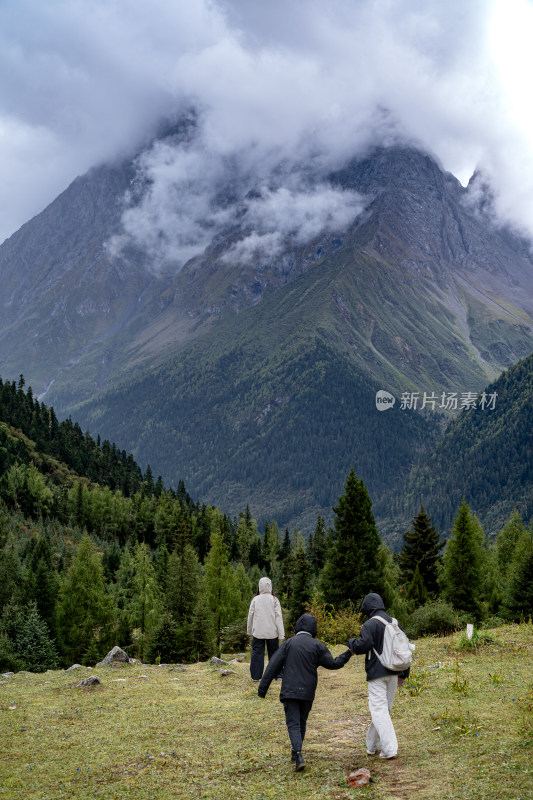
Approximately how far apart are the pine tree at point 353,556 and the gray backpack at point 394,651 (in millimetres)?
Answer: 32887

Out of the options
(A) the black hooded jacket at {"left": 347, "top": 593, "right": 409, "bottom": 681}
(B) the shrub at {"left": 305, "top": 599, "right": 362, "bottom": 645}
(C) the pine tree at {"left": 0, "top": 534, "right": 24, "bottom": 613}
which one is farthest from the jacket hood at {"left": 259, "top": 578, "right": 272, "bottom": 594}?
(C) the pine tree at {"left": 0, "top": 534, "right": 24, "bottom": 613}

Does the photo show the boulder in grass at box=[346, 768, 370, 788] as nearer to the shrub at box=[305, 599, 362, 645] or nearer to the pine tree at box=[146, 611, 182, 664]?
the shrub at box=[305, 599, 362, 645]

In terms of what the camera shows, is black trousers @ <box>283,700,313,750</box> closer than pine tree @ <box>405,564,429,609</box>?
Yes

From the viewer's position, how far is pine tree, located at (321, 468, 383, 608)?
46.4 meters

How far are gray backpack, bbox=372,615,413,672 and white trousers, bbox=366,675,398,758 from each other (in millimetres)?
430

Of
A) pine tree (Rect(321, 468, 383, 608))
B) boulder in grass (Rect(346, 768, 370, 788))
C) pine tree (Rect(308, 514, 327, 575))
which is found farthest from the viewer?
pine tree (Rect(308, 514, 327, 575))

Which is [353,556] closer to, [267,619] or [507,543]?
[267,619]

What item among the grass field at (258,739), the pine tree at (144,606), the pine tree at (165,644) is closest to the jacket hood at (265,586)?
the grass field at (258,739)

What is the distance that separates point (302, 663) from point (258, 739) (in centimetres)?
336

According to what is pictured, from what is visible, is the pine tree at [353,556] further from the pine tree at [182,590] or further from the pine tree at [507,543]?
the pine tree at [507,543]

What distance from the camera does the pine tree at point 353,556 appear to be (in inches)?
1826

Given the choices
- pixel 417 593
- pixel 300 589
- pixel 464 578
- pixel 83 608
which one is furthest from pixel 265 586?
pixel 83 608

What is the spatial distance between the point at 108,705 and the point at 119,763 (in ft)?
20.1

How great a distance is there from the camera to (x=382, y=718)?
44.8 feet
